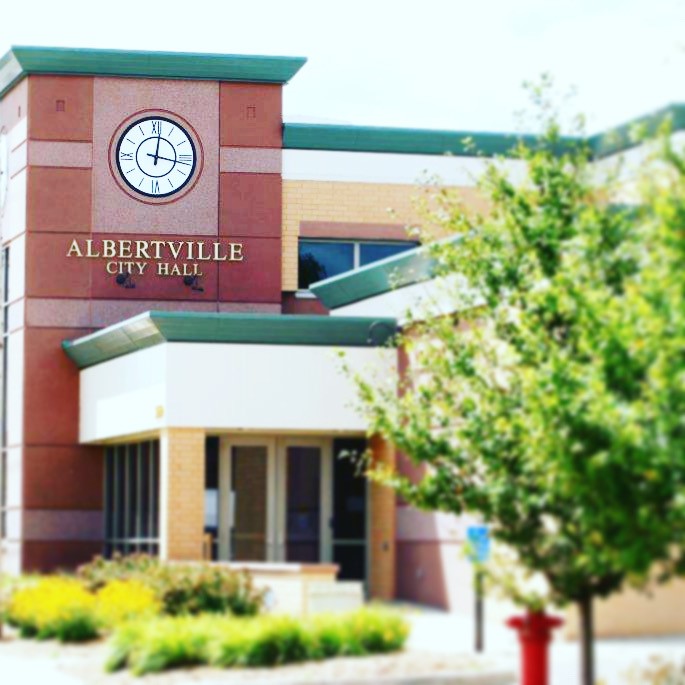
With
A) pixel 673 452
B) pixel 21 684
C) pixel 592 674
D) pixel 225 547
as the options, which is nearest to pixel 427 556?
pixel 225 547

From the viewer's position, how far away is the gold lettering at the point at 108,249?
37969 mm

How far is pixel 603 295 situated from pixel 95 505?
22.8 meters

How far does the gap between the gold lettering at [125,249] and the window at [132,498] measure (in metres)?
4.33

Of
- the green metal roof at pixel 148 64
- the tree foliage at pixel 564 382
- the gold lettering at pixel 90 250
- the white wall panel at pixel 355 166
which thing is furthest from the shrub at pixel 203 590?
the green metal roof at pixel 148 64

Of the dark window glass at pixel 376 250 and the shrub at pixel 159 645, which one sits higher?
the dark window glass at pixel 376 250

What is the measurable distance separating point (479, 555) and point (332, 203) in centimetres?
2070

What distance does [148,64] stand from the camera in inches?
1522

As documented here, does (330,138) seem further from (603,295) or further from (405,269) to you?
(603,295)

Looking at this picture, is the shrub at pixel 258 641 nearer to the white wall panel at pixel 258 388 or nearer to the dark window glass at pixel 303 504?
the white wall panel at pixel 258 388

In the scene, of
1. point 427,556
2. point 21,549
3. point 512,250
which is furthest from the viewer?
point 21,549

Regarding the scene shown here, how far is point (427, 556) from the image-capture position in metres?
28.5

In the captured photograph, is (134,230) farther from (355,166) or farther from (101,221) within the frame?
(355,166)

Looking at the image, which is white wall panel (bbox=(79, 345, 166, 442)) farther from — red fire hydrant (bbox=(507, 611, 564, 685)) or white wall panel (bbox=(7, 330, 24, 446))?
red fire hydrant (bbox=(507, 611, 564, 685))

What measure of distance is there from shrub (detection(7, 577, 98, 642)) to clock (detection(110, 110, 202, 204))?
Answer: 46.0 ft
